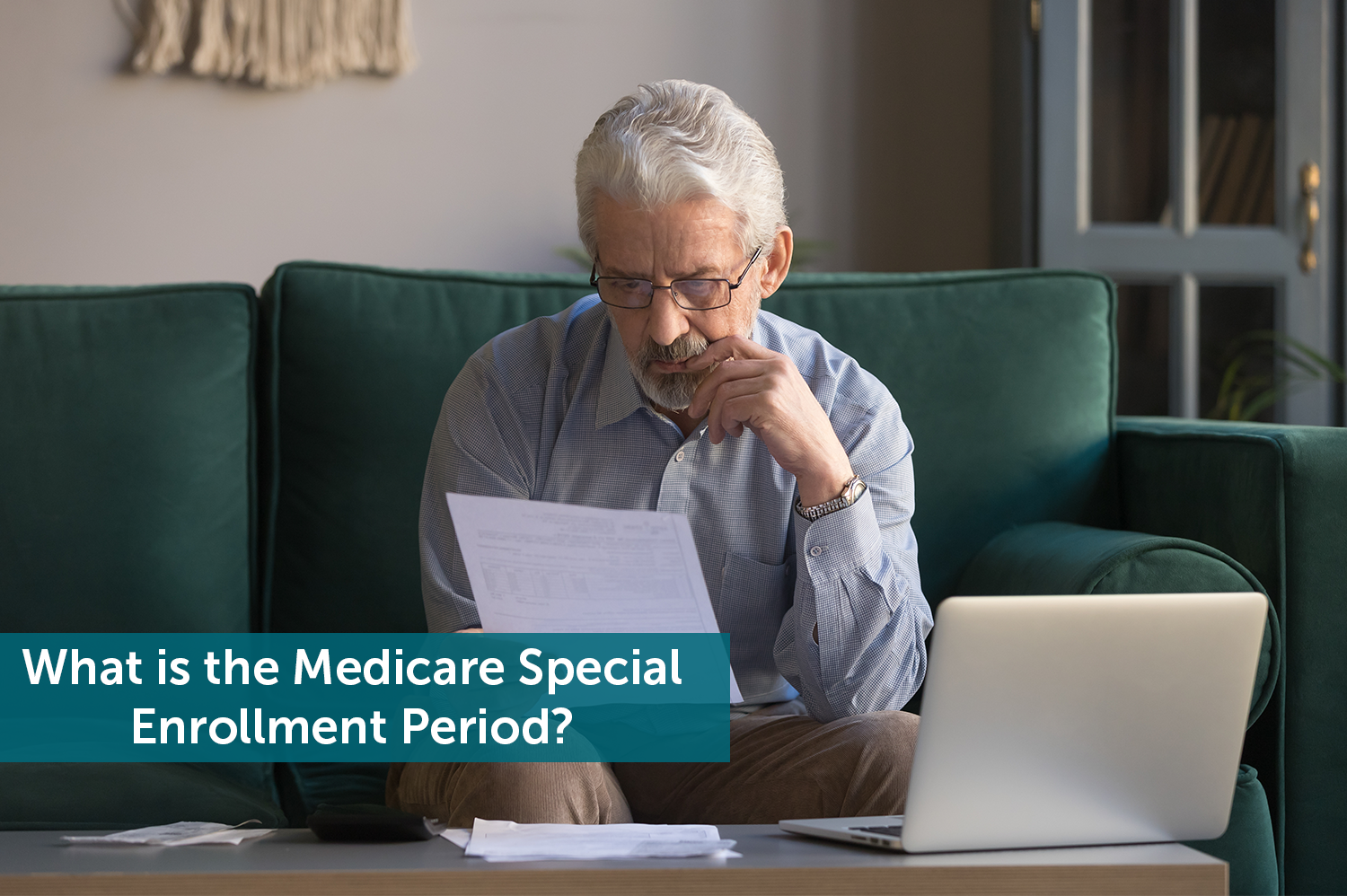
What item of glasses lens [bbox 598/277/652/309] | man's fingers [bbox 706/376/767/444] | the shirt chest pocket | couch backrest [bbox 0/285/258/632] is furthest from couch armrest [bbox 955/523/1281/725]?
couch backrest [bbox 0/285/258/632]

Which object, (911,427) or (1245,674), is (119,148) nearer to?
(911,427)

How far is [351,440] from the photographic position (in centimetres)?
151

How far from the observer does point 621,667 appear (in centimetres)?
111

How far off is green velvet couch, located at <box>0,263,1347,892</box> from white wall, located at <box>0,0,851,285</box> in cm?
95

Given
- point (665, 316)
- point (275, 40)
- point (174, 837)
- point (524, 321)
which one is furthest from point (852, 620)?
point (275, 40)

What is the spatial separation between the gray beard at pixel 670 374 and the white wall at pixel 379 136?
4.54ft

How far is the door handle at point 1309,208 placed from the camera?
7.78 feet

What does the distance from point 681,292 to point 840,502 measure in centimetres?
24

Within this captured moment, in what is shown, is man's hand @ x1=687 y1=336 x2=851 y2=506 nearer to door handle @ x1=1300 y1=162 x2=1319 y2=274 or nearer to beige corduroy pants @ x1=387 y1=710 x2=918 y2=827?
beige corduroy pants @ x1=387 y1=710 x2=918 y2=827

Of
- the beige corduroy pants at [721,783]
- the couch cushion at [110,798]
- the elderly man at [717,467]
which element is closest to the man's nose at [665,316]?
the elderly man at [717,467]

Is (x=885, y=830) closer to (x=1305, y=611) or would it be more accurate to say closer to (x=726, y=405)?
(x=726, y=405)

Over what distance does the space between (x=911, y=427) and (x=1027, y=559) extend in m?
0.26

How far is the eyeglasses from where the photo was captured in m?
1.10

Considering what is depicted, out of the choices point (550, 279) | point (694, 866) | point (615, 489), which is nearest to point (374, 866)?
point (694, 866)
